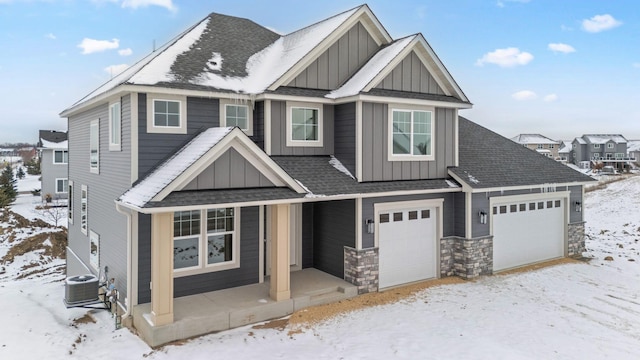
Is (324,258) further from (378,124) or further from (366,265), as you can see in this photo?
(378,124)

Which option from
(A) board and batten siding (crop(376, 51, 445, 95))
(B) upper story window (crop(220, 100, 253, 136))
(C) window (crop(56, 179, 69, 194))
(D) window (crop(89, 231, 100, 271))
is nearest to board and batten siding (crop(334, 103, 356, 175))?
(A) board and batten siding (crop(376, 51, 445, 95))

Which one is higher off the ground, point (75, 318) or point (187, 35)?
point (187, 35)

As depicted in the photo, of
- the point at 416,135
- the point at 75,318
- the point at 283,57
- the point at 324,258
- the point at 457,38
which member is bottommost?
the point at 75,318

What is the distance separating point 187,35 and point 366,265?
837 cm

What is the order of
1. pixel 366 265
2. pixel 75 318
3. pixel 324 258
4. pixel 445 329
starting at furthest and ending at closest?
pixel 324 258
pixel 366 265
pixel 75 318
pixel 445 329

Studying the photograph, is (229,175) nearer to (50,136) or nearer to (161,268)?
(161,268)

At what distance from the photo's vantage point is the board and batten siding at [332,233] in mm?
11703

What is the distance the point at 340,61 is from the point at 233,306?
7340 mm

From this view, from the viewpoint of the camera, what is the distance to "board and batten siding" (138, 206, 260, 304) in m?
9.95

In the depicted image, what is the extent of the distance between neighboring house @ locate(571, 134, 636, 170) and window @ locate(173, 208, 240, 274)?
7923 centimetres

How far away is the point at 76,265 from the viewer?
590 inches

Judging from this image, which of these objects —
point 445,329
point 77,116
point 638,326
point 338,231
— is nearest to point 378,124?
point 338,231

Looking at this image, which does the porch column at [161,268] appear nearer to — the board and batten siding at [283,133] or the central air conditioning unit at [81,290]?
the central air conditioning unit at [81,290]

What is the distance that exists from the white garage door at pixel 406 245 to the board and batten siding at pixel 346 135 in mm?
1674
